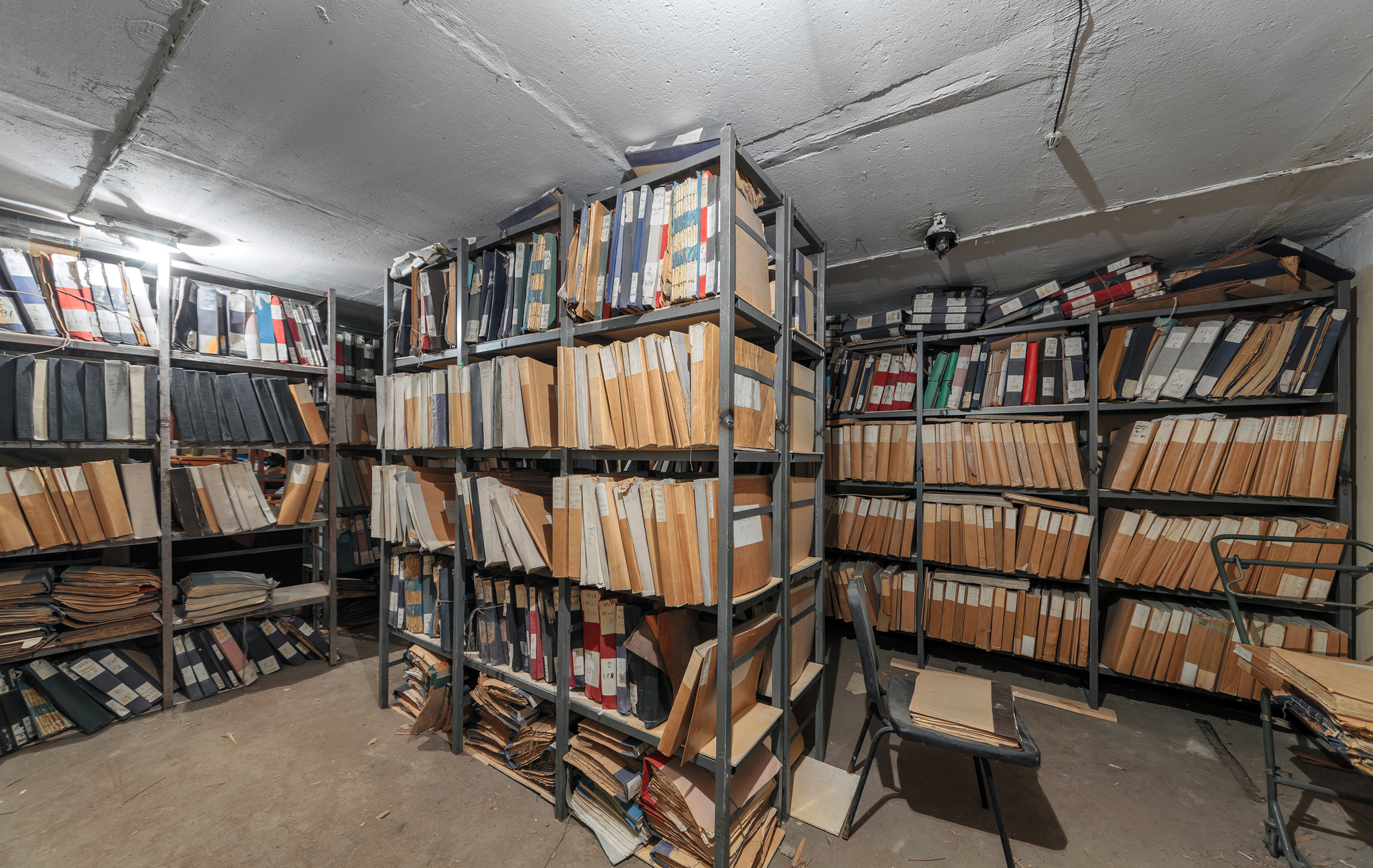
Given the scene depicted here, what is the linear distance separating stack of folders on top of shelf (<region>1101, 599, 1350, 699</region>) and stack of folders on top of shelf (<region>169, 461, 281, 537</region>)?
16.1ft

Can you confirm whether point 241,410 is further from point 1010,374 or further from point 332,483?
point 1010,374

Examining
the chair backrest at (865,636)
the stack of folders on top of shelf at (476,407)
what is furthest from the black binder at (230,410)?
the chair backrest at (865,636)

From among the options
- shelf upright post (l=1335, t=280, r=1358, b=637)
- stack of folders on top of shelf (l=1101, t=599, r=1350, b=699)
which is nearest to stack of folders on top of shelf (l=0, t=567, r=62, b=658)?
stack of folders on top of shelf (l=1101, t=599, r=1350, b=699)

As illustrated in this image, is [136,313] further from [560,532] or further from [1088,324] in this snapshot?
[1088,324]

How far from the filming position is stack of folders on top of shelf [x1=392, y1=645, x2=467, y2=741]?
2.26m

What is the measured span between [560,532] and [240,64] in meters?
1.74

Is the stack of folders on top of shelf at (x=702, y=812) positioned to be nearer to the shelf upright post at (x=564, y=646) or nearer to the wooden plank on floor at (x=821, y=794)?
the wooden plank on floor at (x=821, y=794)

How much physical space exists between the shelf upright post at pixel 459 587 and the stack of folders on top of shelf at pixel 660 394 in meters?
0.72

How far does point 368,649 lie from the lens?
3.36m

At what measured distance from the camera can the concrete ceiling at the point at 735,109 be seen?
128 cm

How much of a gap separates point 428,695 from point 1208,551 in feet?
12.8

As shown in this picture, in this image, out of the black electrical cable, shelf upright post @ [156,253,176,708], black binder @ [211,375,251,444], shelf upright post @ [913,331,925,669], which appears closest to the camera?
the black electrical cable

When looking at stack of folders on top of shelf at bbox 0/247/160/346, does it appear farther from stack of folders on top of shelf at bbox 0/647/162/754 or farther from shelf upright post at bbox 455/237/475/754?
shelf upright post at bbox 455/237/475/754

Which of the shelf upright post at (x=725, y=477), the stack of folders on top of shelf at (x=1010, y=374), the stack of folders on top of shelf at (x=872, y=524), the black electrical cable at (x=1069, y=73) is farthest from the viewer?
the stack of folders on top of shelf at (x=872, y=524)
